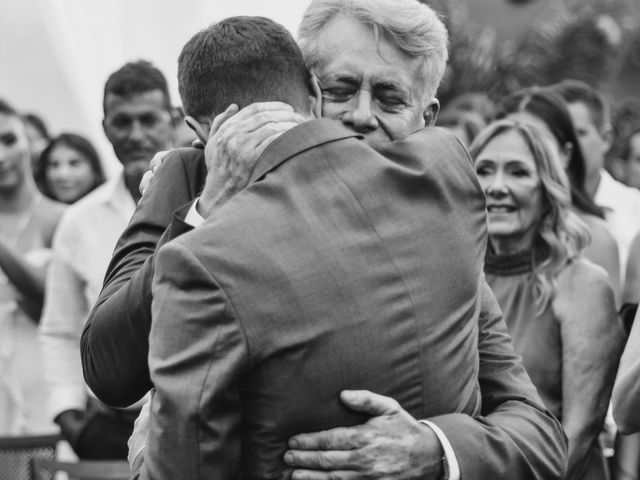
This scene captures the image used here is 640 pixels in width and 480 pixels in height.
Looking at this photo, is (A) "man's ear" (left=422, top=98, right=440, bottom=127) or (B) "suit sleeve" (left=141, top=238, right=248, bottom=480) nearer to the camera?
(B) "suit sleeve" (left=141, top=238, right=248, bottom=480)

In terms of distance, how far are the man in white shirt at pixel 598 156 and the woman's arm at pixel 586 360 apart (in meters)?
2.27

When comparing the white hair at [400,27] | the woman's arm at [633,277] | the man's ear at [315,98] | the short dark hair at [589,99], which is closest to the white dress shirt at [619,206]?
the short dark hair at [589,99]

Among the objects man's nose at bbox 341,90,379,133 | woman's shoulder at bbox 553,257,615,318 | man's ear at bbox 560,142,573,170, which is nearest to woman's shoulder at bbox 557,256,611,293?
woman's shoulder at bbox 553,257,615,318

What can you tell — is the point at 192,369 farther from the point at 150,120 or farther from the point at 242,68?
the point at 150,120

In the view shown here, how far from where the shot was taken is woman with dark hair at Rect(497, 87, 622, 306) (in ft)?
17.9

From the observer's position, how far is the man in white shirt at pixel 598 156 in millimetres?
6801

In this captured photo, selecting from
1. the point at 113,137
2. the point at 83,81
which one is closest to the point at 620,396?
the point at 113,137

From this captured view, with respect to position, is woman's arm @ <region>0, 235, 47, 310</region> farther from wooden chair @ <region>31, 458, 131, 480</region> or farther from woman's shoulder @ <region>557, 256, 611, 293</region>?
woman's shoulder @ <region>557, 256, 611, 293</region>

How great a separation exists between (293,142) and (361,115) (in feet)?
1.63

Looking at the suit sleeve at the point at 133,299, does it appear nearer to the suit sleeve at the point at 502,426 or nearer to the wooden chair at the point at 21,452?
the suit sleeve at the point at 502,426

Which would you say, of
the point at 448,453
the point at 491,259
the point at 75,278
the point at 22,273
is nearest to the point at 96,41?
the point at 22,273

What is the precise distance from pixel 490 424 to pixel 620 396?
124 centimetres

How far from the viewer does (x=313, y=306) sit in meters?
2.18

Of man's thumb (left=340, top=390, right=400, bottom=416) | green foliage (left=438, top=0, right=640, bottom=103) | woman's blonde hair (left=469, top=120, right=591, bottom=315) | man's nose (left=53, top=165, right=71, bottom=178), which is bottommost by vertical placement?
green foliage (left=438, top=0, right=640, bottom=103)
